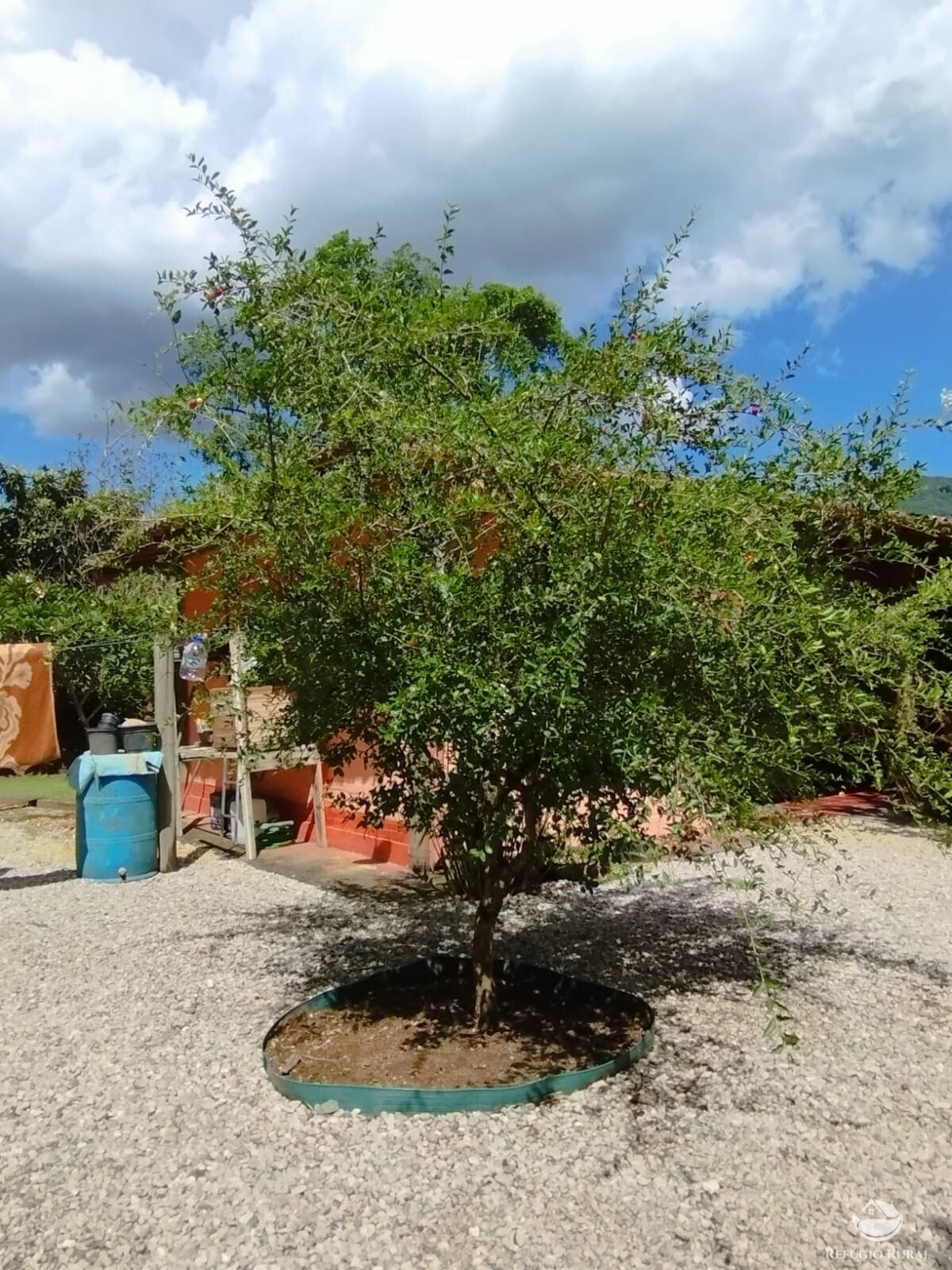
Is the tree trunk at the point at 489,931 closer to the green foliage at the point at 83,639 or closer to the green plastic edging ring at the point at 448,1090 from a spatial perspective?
the green plastic edging ring at the point at 448,1090

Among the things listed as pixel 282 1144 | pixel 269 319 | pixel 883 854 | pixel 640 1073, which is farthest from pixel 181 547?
pixel 883 854

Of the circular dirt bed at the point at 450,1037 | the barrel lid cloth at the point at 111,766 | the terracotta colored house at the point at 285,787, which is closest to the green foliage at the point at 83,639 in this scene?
the terracotta colored house at the point at 285,787

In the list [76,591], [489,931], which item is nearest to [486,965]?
[489,931]

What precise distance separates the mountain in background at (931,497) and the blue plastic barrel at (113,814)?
597 cm

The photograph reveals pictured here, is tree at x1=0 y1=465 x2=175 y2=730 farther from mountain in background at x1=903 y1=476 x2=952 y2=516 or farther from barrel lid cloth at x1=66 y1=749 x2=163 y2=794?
mountain in background at x1=903 y1=476 x2=952 y2=516

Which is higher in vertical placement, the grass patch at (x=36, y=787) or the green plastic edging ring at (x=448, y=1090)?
the grass patch at (x=36, y=787)

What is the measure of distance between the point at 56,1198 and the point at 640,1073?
2163mm

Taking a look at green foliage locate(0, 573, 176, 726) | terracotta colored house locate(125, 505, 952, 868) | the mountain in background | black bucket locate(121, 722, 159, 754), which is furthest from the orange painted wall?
the mountain in background

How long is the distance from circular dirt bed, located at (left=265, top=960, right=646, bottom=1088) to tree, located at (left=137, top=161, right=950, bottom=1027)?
2.64 ft

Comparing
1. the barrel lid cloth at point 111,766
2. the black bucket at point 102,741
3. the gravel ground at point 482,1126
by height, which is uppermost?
the black bucket at point 102,741

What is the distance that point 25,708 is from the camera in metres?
8.20

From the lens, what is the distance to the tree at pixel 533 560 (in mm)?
3279

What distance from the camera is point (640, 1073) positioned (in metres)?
4.04

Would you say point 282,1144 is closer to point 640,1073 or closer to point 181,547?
point 640,1073
